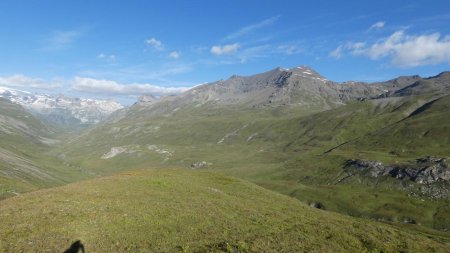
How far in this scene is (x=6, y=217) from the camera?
125ft

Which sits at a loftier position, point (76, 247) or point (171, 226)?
point (76, 247)

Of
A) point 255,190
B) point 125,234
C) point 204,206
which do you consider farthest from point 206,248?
point 255,190

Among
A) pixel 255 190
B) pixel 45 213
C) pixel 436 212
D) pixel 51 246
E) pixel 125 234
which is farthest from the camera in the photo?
pixel 436 212

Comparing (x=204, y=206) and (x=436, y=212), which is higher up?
(x=204, y=206)

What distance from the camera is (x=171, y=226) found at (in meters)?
39.1

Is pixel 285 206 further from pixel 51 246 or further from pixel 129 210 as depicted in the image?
pixel 51 246

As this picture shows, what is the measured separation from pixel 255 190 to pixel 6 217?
3921 cm

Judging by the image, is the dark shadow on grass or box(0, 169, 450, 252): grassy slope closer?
the dark shadow on grass

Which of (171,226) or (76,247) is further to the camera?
(171,226)

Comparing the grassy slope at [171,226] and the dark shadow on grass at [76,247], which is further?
the grassy slope at [171,226]

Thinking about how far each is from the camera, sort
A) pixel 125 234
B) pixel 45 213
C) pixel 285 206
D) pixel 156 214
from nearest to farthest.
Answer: pixel 125 234 < pixel 45 213 < pixel 156 214 < pixel 285 206

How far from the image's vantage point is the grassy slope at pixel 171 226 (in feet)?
108

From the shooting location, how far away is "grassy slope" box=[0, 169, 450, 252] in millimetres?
33031

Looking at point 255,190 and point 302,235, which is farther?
point 255,190
